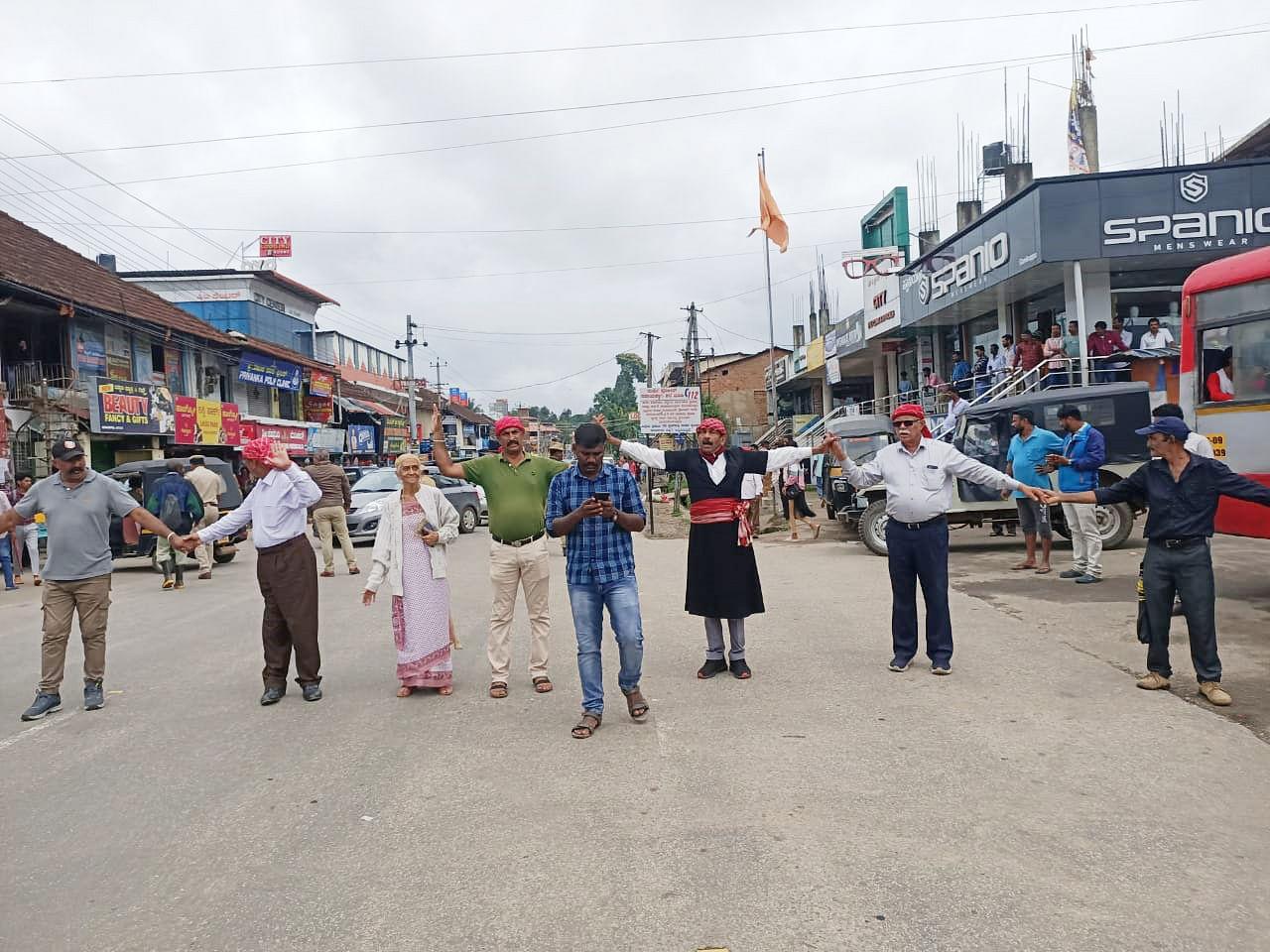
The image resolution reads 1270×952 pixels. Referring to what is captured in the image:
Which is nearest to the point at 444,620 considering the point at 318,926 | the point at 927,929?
the point at 318,926

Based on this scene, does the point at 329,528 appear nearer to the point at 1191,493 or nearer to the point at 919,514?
the point at 919,514

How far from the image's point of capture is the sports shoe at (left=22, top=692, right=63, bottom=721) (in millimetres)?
6355

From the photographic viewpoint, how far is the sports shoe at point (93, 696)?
659cm

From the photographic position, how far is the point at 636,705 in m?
5.75

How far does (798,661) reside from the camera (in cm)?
725

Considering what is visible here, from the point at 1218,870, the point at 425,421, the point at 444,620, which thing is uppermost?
the point at 425,421

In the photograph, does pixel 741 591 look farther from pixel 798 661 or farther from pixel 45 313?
pixel 45 313

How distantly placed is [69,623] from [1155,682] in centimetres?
741

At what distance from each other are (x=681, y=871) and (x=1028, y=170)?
29.2 metres

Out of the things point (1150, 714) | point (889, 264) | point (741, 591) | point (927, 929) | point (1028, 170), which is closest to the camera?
point (927, 929)

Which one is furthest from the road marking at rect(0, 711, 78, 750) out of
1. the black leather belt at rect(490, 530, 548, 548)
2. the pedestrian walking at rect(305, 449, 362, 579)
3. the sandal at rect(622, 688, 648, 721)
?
the pedestrian walking at rect(305, 449, 362, 579)

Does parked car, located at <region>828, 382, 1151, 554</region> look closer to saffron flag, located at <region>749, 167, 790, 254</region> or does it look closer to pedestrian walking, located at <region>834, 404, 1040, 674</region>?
pedestrian walking, located at <region>834, 404, 1040, 674</region>

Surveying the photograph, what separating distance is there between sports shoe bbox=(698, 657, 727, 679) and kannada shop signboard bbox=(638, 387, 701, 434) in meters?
15.3

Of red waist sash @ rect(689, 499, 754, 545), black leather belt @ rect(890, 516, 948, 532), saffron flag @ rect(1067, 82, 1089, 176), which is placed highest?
saffron flag @ rect(1067, 82, 1089, 176)
